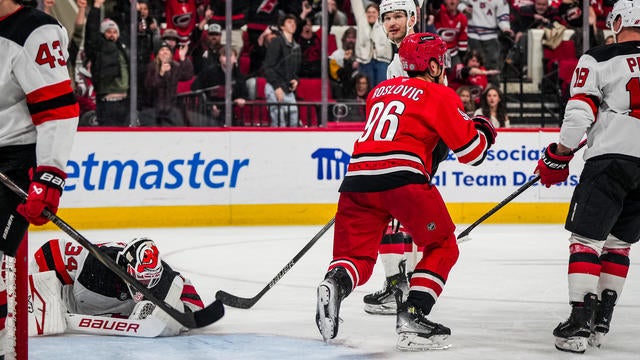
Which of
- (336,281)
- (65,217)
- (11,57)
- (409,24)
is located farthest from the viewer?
(65,217)

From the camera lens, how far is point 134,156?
853 centimetres

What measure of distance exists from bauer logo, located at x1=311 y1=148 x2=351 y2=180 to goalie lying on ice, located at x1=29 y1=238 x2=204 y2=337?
4.61m

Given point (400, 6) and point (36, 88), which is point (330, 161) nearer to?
point (400, 6)

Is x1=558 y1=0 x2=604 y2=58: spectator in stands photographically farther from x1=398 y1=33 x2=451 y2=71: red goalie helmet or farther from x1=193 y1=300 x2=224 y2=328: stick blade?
x1=193 y1=300 x2=224 y2=328: stick blade

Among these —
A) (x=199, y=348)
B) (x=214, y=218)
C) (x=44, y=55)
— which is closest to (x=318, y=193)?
(x=214, y=218)

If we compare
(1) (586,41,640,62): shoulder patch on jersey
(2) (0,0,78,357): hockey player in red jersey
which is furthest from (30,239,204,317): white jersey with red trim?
(1) (586,41,640,62): shoulder patch on jersey

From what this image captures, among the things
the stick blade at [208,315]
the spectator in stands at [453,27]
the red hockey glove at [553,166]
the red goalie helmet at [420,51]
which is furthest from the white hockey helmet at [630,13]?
the spectator in stands at [453,27]

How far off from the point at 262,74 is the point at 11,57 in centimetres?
603

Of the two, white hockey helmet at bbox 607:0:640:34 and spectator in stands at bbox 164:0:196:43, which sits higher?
spectator in stands at bbox 164:0:196:43

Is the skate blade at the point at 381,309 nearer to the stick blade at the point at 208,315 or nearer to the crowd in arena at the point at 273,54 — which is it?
the stick blade at the point at 208,315

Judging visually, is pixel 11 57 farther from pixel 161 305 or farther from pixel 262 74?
pixel 262 74

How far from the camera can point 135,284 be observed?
380 centimetres

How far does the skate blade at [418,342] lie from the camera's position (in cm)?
392

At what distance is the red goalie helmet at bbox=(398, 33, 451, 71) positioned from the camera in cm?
402
